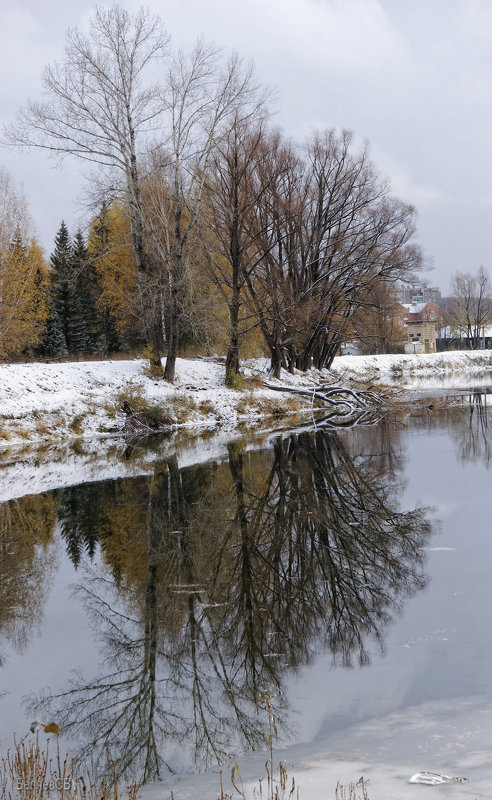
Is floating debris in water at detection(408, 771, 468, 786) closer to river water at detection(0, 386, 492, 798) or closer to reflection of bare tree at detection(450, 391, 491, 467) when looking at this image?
river water at detection(0, 386, 492, 798)

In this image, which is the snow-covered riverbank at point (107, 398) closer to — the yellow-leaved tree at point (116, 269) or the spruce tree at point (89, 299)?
the yellow-leaved tree at point (116, 269)

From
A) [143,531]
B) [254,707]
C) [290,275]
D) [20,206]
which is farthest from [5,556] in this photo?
[20,206]

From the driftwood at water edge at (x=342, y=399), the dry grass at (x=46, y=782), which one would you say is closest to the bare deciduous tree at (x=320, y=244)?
the driftwood at water edge at (x=342, y=399)

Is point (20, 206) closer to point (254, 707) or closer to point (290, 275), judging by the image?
point (290, 275)

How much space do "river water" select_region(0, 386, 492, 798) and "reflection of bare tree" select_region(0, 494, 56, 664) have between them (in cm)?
4

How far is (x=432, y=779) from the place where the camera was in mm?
4285

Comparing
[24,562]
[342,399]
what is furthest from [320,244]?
[24,562]

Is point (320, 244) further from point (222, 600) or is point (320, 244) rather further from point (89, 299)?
point (222, 600)

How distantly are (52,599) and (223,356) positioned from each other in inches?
1227

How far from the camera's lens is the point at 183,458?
1856 centimetres

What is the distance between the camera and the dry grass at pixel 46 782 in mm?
4125

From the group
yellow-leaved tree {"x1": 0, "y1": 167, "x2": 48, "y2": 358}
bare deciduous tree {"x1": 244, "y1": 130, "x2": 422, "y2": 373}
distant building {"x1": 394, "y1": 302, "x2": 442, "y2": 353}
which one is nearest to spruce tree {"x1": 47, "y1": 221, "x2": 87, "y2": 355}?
yellow-leaved tree {"x1": 0, "y1": 167, "x2": 48, "y2": 358}

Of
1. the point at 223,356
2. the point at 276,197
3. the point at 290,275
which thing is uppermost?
the point at 276,197

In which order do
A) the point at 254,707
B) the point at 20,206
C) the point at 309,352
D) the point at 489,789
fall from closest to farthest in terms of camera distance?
the point at 489,789 → the point at 254,707 → the point at 309,352 → the point at 20,206
